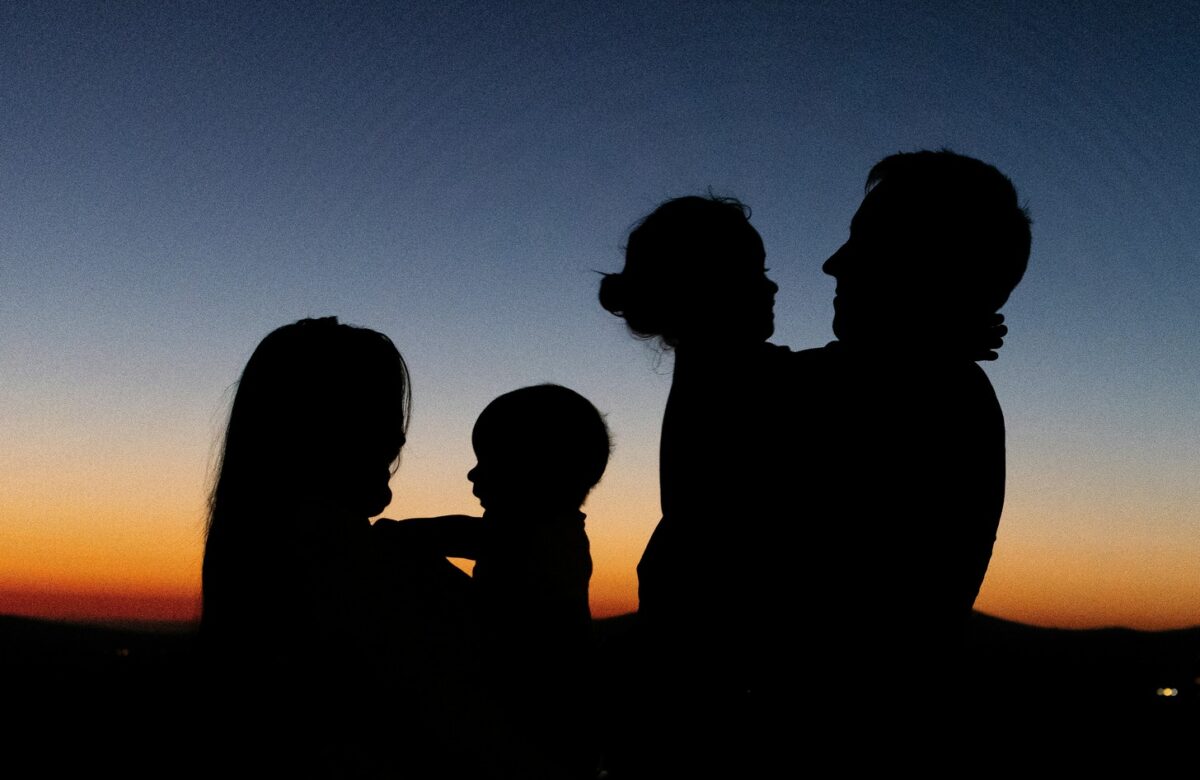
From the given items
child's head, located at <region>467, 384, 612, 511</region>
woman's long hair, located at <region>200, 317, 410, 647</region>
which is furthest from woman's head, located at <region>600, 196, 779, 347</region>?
child's head, located at <region>467, 384, 612, 511</region>

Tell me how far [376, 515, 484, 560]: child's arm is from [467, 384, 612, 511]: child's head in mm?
146

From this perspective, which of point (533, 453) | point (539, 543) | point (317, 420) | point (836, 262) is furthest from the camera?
point (533, 453)

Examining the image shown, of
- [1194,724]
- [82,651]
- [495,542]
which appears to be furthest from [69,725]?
[1194,724]

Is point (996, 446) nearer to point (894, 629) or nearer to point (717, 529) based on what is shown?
point (894, 629)

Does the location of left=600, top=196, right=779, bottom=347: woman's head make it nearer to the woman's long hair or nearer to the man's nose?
the man's nose

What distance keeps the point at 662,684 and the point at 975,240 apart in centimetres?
115

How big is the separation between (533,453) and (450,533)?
392mm

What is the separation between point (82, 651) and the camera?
44.8 meters

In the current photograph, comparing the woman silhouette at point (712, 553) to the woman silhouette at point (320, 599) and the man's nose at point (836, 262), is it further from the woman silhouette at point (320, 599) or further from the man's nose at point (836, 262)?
the woman silhouette at point (320, 599)

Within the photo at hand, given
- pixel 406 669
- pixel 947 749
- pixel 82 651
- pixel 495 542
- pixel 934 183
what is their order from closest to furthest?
pixel 406 669, pixel 947 749, pixel 934 183, pixel 495 542, pixel 82 651

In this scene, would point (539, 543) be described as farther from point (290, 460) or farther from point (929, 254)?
point (929, 254)

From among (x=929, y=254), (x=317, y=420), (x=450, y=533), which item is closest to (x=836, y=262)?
(x=929, y=254)

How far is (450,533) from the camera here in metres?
2.41

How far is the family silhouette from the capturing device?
1.31m
